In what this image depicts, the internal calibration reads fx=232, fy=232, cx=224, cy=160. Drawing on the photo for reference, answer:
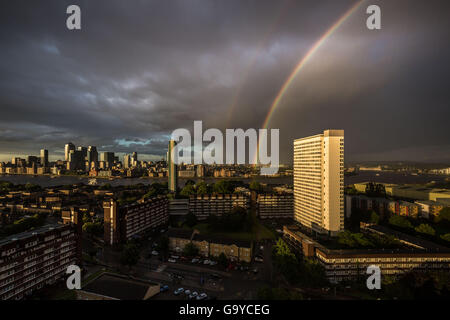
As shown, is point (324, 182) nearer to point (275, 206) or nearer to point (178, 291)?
point (275, 206)

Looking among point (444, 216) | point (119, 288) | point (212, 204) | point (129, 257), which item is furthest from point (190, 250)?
point (444, 216)

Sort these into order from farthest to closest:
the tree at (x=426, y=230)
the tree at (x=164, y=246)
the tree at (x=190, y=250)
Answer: the tree at (x=426, y=230) < the tree at (x=164, y=246) < the tree at (x=190, y=250)

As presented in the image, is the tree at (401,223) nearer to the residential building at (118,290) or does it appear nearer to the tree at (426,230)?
the tree at (426,230)

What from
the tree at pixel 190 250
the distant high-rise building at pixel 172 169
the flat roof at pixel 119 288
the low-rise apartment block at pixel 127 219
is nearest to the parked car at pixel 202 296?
the flat roof at pixel 119 288
